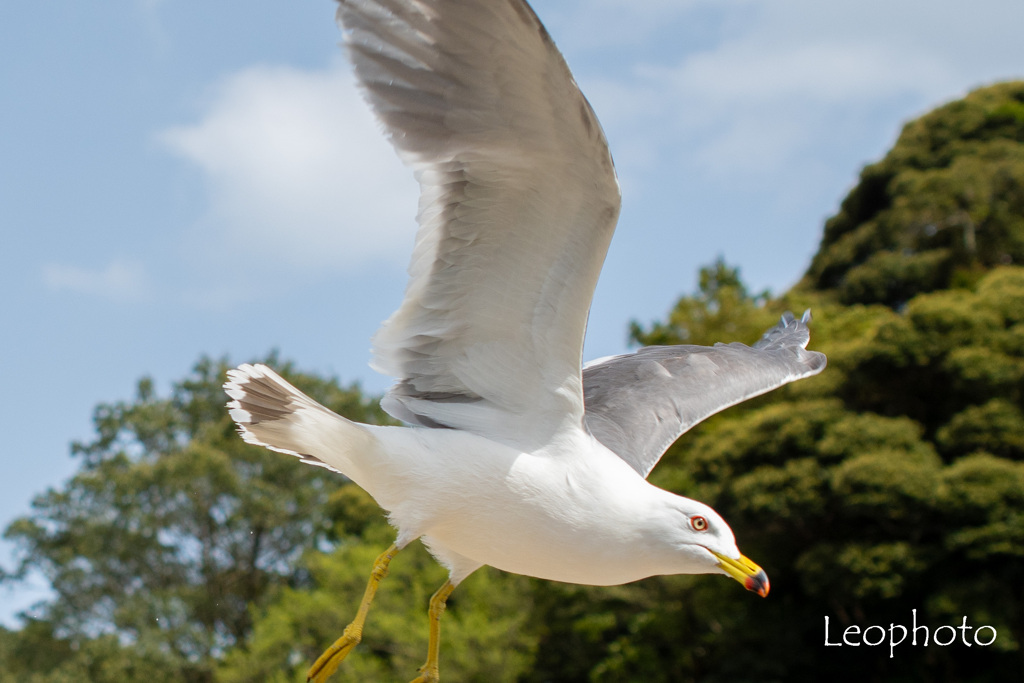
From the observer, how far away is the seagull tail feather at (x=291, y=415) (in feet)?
12.1

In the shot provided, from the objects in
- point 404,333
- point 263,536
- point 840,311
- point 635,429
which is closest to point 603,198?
point 404,333

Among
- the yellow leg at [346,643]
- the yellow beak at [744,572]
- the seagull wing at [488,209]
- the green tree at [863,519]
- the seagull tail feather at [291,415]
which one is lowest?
the yellow leg at [346,643]

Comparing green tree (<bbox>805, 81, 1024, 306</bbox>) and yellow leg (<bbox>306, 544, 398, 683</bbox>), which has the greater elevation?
green tree (<bbox>805, 81, 1024, 306</bbox>)

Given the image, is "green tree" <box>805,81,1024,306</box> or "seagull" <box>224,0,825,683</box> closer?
"seagull" <box>224,0,825,683</box>

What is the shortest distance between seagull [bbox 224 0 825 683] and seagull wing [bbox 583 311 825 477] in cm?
68

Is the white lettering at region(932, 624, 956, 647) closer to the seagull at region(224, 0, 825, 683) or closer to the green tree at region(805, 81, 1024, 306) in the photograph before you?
the green tree at region(805, 81, 1024, 306)

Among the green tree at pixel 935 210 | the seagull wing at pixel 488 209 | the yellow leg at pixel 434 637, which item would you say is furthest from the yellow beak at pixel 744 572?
the green tree at pixel 935 210

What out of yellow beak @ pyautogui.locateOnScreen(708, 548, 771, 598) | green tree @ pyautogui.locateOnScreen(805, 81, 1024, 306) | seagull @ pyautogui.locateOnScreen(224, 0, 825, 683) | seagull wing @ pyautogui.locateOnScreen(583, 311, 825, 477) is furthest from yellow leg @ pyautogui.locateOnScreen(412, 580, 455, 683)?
green tree @ pyautogui.locateOnScreen(805, 81, 1024, 306)

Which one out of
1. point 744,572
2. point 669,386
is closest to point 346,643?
point 744,572

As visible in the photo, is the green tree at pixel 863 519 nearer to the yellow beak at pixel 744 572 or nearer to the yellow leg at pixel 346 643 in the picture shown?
the yellow beak at pixel 744 572

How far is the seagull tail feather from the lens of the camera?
3674 millimetres

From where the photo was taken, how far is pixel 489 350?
3738mm

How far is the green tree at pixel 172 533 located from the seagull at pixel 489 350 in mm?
20950

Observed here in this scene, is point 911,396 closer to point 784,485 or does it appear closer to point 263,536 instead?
point 784,485
